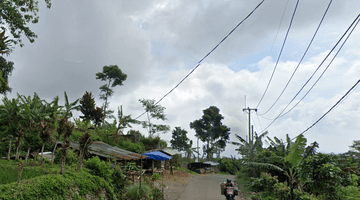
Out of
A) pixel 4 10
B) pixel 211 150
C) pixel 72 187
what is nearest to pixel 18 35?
pixel 4 10

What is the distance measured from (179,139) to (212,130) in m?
8.31

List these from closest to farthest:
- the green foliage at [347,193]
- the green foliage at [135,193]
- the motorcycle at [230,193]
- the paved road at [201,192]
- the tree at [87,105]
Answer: the green foliage at [347,193] < the green foliage at [135,193] < the motorcycle at [230,193] < the paved road at [201,192] < the tree at [87,105]

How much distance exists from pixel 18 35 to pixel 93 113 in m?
7.88

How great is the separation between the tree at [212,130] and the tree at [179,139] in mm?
3771

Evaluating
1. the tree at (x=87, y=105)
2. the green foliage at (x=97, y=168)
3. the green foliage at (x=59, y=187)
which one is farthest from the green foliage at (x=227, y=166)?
the green foliage at (x=59, y=187)

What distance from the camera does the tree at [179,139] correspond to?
50469 millimetres


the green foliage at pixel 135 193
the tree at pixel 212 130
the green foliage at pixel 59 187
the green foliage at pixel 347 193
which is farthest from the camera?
the tree at pixel 212 130

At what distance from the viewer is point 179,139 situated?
50969 mm

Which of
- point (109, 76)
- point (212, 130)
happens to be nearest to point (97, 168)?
point (109, 76)

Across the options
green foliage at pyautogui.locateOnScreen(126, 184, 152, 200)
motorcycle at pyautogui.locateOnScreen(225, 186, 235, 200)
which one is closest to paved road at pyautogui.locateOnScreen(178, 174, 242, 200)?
motorcycle at pyautogui.locateOnScreen(225, 186, 235, 200)

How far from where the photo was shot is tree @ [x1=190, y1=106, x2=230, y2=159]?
46.2m

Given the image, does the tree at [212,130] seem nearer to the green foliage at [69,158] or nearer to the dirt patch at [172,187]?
the dirt patch at [172,187]

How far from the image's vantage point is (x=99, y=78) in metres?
33.9

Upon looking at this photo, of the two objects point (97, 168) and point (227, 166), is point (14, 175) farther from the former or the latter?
point (227, 166)
